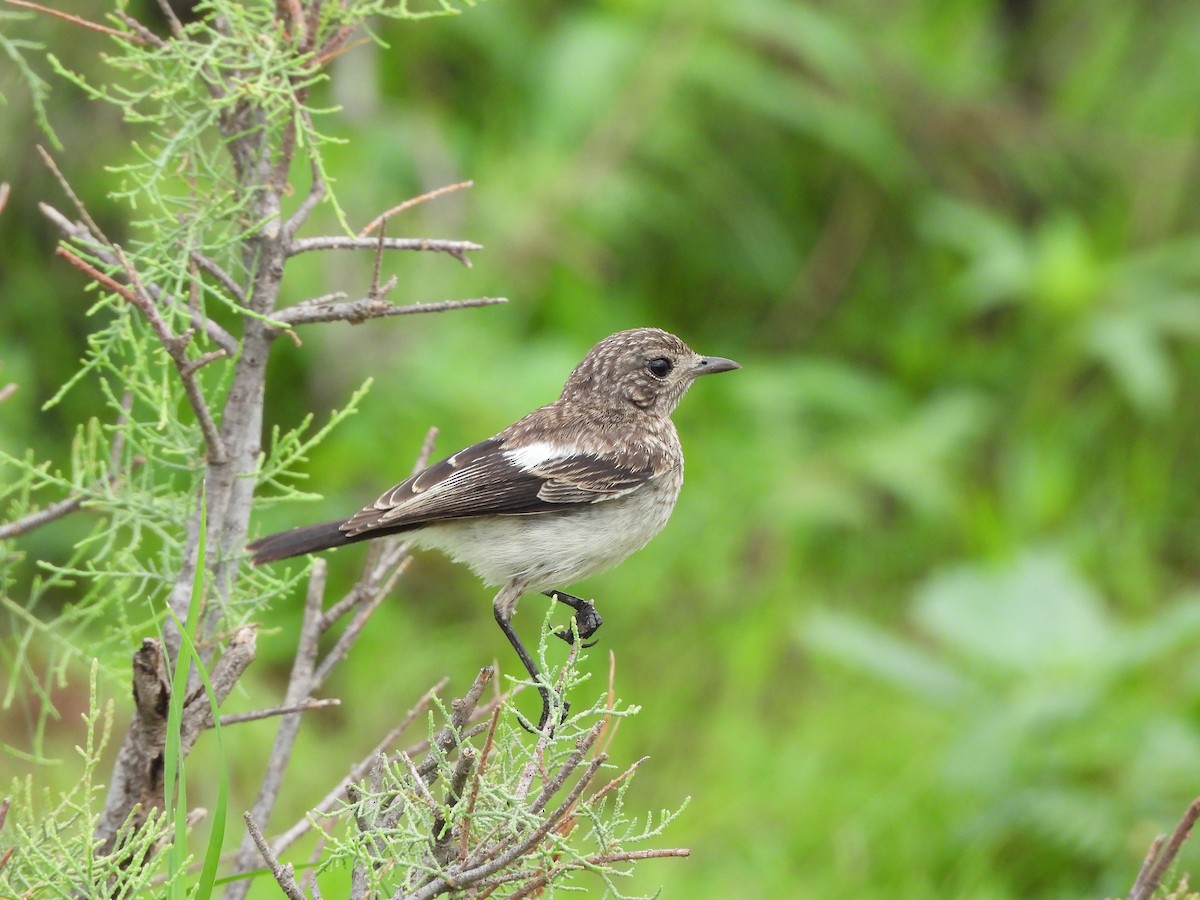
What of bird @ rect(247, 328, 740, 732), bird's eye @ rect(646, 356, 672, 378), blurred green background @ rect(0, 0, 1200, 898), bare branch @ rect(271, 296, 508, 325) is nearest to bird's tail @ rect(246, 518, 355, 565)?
bird @ rect(247, 328, 740, 732)

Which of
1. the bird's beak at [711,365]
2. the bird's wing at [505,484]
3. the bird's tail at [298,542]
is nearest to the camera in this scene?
the bird's tail at [298,542]

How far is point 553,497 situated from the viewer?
3750 mm

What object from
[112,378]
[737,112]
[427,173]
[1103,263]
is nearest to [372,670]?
[112,378]

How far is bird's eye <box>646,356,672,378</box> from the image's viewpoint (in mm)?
4227

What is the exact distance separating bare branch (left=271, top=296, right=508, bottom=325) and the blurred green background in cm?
298

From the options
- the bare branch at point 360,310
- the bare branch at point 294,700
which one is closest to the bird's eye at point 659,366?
the bare branch at point 294,700

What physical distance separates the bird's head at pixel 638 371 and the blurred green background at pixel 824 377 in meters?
1.58

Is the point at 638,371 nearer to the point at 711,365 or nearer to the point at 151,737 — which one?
the point at 711,365

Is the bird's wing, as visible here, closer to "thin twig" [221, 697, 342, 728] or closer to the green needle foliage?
the green needle foliage

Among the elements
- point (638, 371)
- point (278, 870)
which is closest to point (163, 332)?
point (278, 870)

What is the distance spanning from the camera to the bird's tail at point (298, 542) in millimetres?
3295

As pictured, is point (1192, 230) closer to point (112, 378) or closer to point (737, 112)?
point (737, 112)

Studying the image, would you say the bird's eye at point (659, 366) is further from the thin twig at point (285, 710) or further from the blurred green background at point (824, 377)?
the thin twig at point (285, 710)

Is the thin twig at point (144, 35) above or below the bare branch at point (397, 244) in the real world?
above
